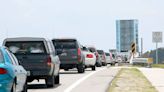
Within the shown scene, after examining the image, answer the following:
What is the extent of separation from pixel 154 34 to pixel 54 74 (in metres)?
40.6

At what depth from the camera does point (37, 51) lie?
2330cm

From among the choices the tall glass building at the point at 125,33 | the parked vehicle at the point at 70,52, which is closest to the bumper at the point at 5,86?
the parked vehicle at the point at 70,52

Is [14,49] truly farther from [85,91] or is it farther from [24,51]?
[85,91]

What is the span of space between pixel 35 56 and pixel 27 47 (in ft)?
2.37

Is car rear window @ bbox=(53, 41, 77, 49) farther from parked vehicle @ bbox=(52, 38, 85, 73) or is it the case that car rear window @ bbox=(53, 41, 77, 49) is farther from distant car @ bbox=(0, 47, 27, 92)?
distant car @ bbox=(0, 47, 27, 92)

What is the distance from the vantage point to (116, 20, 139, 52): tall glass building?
456 feet

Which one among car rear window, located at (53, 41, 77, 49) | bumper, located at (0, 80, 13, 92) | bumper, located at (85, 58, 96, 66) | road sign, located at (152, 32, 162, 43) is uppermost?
road sign, located at (152, 32, 162, 43)

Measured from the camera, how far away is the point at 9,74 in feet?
50.7

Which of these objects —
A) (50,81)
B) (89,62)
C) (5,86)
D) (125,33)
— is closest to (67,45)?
(89,62)

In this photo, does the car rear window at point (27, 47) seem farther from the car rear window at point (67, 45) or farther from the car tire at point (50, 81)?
the car rear window at point (67, 45)

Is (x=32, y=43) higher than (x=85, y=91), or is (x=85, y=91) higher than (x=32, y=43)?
(x=32, y=43)

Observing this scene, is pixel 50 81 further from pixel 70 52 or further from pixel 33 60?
pixel 70 52

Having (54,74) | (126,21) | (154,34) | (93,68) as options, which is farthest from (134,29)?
(54,74)

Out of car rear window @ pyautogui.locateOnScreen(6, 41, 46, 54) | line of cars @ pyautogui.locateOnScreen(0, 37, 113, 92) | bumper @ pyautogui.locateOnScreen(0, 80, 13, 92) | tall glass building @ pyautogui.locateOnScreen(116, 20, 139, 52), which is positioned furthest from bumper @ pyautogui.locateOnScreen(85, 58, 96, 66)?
tall glass building @ pyautogui.locateOnScreen(116, 20, 139, 52)
